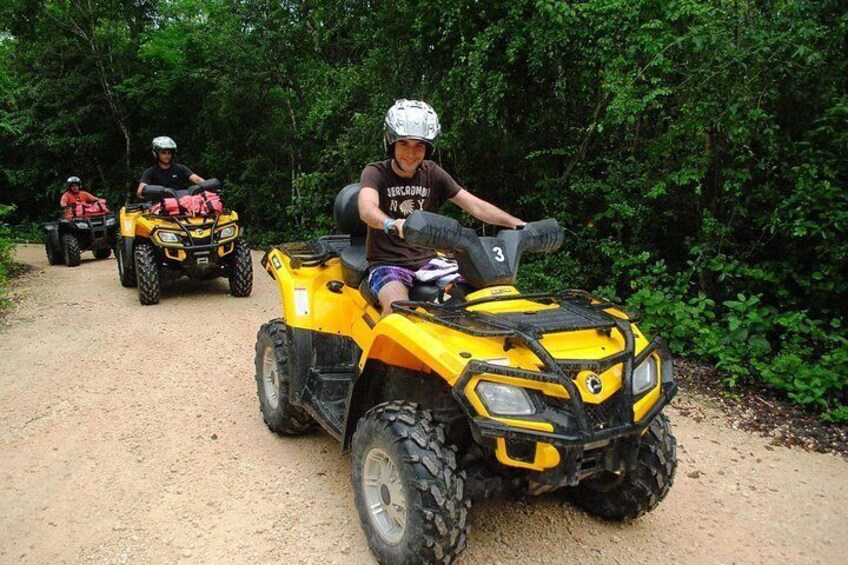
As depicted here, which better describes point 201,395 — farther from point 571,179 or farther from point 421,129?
point 571,179

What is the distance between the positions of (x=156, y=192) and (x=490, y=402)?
7.03 meters

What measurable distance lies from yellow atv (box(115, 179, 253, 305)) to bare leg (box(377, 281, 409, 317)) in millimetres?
5429

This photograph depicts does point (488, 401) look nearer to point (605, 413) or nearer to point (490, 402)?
point (490, 402)

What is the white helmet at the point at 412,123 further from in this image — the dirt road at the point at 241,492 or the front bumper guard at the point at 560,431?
the dirt road at the point at 241,492

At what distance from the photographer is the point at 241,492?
11.8 ft

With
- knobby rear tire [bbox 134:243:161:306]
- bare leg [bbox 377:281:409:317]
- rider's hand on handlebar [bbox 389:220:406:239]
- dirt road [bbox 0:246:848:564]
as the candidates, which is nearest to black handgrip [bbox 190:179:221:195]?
knobby rear tire [bbox 134:243:161:306]

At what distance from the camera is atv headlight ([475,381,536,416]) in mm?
2375

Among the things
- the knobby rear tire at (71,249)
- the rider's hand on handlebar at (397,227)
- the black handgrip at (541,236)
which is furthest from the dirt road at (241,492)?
the knobby rear tire at (71,249)

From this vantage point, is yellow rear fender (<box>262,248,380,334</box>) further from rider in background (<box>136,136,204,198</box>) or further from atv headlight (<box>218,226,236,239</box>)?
rider in background (<box>136,136,204,198</box>)

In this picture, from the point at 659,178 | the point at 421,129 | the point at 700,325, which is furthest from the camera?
the point at 659,178

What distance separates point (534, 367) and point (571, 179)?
5.15 meters

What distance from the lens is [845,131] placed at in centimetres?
474

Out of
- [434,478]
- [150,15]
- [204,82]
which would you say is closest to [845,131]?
[434,478]

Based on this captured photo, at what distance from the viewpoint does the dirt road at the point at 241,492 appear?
3074 mm
